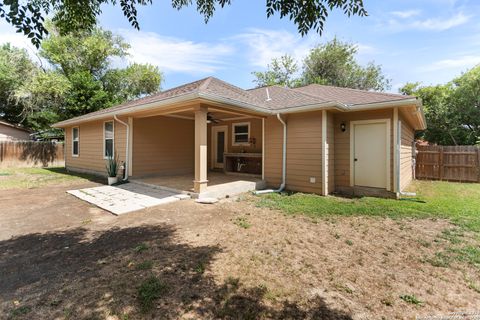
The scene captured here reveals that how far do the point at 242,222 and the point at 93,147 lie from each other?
926 cm

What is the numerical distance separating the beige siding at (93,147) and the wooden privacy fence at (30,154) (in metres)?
4.02

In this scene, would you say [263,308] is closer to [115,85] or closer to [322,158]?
[322,158]

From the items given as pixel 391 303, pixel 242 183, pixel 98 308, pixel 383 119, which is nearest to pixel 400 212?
pixel 383 119

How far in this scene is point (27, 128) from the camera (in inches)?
701

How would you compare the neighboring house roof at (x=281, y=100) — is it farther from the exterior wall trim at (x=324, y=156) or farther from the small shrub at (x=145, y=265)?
the small shrub at (x=145, y=265)

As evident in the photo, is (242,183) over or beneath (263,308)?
over

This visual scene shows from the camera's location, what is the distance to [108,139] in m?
9.71

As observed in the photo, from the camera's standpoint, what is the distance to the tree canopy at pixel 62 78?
16.0m

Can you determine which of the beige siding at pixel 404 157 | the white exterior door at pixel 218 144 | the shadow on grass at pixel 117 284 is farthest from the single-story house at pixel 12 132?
the beige siding at pixel 404 157

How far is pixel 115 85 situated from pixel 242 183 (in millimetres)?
19686

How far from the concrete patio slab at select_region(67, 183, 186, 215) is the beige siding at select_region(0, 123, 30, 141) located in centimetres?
1470

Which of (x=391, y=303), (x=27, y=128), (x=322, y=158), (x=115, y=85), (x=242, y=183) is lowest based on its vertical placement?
(x=391, y=303)

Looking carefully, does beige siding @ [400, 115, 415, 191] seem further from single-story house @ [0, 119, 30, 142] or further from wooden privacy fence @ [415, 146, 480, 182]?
single-story house @ [0, 119, 30, 142]

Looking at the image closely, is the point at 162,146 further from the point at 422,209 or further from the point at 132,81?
the point at 132,81
